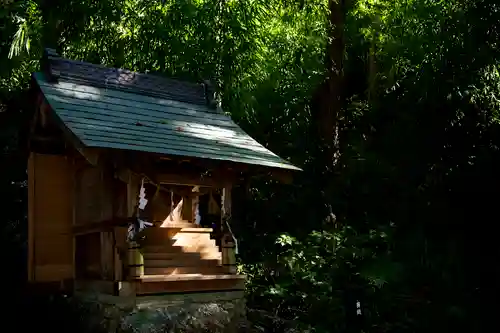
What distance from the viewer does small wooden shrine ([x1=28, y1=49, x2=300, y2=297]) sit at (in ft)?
17.0

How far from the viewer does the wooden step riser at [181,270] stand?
5375 mm

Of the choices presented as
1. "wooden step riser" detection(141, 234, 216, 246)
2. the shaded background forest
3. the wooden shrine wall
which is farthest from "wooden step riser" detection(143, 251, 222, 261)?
the shaded background forest

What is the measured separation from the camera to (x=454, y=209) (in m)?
7.45

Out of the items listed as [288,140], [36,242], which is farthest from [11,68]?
[288,140]

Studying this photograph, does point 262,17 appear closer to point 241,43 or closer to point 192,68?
point 241,43

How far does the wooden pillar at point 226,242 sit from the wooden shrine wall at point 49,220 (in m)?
1.52

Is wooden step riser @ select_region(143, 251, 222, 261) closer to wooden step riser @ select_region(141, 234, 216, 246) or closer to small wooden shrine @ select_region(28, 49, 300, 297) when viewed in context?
small wooden shrine @ select_region(28, 49, 300, 297)

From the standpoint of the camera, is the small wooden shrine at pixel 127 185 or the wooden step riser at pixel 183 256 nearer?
the small wooden shrine at pixel 127 185

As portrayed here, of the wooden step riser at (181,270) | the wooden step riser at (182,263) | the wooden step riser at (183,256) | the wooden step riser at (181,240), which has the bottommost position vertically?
the wooden step riser at (181,270)

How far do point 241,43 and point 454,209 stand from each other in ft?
12.4

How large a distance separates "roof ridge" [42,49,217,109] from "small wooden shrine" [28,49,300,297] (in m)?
0.01

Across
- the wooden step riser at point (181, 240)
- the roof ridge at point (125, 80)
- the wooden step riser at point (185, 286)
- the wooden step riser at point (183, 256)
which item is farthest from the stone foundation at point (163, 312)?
the roof ridge at point (125, 80)

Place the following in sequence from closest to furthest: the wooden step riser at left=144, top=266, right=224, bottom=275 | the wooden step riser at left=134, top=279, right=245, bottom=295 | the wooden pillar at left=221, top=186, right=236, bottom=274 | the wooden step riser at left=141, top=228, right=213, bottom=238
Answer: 1. the wooden step riser at left=134, top=279, right=245, bottom=295
2. the wooden step riser at left=144, top=266, right=224, bottom=275
3. the wooden step riser at left=141, top=228, right=213, bottom=238
4. the wooden pillar at left=221, top=186, right=236, bottom=274

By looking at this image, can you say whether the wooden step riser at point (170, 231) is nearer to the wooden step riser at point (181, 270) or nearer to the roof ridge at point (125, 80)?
the wooden step riser at point (181, 270)
